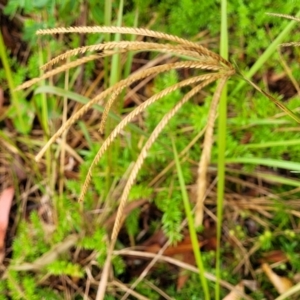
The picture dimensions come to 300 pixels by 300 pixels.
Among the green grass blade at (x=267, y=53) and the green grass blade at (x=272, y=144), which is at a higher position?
the green grass blade at (x=267, y=53)

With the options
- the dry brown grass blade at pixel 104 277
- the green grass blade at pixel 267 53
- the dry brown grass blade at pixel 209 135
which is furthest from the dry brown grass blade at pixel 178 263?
the green grass blade at pixel 267 53

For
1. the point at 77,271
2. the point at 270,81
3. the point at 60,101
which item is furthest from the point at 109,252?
the point at 270,81

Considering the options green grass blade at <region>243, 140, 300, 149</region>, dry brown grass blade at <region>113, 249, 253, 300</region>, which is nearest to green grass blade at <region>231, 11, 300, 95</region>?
green grass blade at <region>243, 140, 300, 149</region>

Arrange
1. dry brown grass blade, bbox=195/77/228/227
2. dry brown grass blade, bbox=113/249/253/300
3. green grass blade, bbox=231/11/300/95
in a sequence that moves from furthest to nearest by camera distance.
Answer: dry brown grass blade, bbox=113/249/253/300 → green grass blade, bbox=231/11/300/95 → dry brown grass blade, bbox=195/77/228/227

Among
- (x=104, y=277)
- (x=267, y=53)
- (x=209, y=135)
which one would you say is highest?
(x=267, y=53)

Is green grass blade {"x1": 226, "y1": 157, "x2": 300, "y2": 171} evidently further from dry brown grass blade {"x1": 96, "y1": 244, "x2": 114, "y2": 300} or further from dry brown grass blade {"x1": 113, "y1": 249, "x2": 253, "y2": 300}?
dry brown grass blade {"x1": 96, "y1": 244, "x2": 114, "y2": 300}

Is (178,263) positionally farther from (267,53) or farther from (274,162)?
(267,53)

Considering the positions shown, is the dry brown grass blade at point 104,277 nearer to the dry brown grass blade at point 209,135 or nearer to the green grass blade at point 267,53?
the dry brown grass blade at point 209,135

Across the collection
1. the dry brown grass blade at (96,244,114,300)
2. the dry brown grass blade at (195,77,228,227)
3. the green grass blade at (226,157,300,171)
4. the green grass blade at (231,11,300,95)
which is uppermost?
the green grass blade at (231,11,300,95)

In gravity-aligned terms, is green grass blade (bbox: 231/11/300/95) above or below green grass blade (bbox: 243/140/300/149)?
above

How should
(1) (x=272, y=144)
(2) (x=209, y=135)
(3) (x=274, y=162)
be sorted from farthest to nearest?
1. (1) (x=272, y=144)
2. (3) (x=274, y=162)
3. (2) (x=209, y=135)

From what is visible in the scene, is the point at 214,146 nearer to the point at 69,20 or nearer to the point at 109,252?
the point at 109,252

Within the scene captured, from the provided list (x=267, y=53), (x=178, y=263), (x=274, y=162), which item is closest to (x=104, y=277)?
(x=178, y=263)
